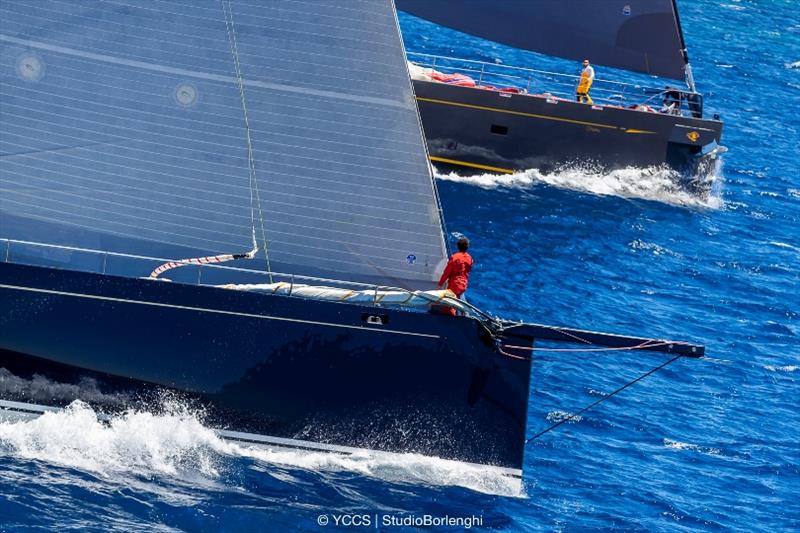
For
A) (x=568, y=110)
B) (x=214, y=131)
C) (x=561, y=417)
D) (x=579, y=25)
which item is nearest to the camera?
(x=214, y=131)

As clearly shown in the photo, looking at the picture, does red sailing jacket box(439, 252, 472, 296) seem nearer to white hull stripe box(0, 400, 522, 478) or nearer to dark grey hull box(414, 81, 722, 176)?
white hull stripe box(0, 400, 522, 478)

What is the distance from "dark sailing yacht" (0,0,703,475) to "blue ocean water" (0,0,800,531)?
30.1 inches

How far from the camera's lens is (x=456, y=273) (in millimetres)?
18719

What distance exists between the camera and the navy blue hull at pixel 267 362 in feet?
60.2

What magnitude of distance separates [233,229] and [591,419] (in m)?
6.85

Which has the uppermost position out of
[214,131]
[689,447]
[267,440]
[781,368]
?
[214,131]

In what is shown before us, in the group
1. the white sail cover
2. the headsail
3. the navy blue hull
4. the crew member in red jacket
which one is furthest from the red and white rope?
the headsail

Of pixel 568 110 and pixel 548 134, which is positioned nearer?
pixel 568 110

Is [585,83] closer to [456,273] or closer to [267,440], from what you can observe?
[456,273]

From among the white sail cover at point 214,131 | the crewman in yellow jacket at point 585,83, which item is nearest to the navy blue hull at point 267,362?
the white sail cover at point 214,131

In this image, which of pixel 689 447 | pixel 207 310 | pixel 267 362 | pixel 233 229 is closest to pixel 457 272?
pixel 267 362

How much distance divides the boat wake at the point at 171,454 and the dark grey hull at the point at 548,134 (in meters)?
15.1

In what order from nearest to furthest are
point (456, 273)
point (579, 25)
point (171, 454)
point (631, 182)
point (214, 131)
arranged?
point (171, 454), point (214, 131), point (456, 273), point (579, 25), point (631, 182)

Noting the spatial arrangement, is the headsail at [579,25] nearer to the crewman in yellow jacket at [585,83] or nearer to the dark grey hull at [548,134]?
the crewman in yellow jacket at [585,83]
